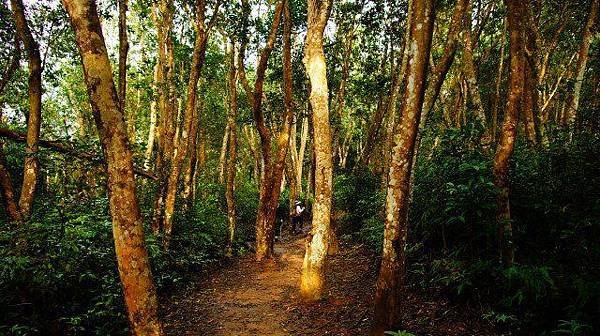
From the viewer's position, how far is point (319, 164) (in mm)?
7512

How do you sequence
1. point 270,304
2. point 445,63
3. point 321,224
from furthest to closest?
1. point 270,304
2. point 321,224
3. point 445,63

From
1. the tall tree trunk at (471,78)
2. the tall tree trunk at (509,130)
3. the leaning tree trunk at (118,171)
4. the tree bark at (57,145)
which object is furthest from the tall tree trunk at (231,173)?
the tall tree trunk at (509,130)

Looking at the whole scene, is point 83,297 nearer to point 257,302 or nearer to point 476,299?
point 257,302

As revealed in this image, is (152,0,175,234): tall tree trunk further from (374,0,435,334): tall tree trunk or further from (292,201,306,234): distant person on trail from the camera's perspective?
(292,201,306,234): distant person on trail

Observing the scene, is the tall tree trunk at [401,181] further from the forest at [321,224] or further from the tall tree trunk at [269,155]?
the tall tree trunk at [269,155]

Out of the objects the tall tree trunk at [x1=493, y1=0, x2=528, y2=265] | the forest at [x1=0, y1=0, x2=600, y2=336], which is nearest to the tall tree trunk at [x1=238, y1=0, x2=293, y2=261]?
the forest at [x1=0, y1=0, x2=600, y2=336]

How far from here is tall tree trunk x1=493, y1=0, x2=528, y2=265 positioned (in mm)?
4980

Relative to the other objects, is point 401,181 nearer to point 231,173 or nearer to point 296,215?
point 231,173

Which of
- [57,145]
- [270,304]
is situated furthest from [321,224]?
[57,145]

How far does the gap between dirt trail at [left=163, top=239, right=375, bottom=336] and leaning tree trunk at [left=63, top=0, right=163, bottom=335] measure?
304 centimetres

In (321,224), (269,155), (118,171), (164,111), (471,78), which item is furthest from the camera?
(164,111)

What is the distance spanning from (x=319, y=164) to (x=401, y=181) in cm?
291

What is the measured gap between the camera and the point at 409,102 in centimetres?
472

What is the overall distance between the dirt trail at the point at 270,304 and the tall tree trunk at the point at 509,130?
2642mm
